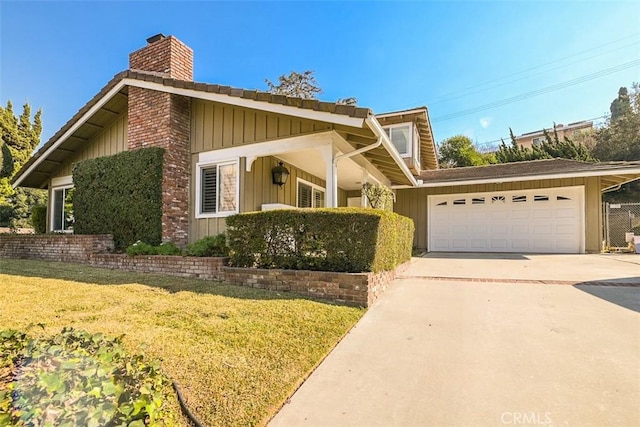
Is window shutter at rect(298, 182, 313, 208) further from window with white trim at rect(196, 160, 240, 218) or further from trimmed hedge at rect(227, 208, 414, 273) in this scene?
trimmed hedge at rect(227, 208, 414, 273)

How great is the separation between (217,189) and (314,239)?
151 inches

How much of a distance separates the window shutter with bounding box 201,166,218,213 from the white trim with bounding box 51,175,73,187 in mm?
5856

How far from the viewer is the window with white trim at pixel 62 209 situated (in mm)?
10516

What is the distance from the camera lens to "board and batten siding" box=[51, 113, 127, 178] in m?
9.22

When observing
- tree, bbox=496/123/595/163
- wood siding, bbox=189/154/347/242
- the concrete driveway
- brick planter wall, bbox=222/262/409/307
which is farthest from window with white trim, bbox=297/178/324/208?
tree, bbox=496/123/595/163

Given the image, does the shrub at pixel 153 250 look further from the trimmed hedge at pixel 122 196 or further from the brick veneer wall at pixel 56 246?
the brick veneer wall at pixel 56 246

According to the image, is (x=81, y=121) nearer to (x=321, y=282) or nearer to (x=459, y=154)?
(x=321, y=282)

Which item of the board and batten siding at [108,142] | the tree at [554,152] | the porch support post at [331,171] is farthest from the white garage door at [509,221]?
the tree at [554,152]

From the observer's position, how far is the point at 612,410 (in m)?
2.08

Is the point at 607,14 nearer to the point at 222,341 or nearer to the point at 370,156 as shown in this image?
the point at 370,156

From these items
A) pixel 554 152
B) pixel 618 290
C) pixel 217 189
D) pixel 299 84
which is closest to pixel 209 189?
pixel 217 189

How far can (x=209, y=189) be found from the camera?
789 centimetres

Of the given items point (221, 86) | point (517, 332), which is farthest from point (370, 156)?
point (517, 332)

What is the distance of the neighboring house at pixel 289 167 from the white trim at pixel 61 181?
35 millimetres
